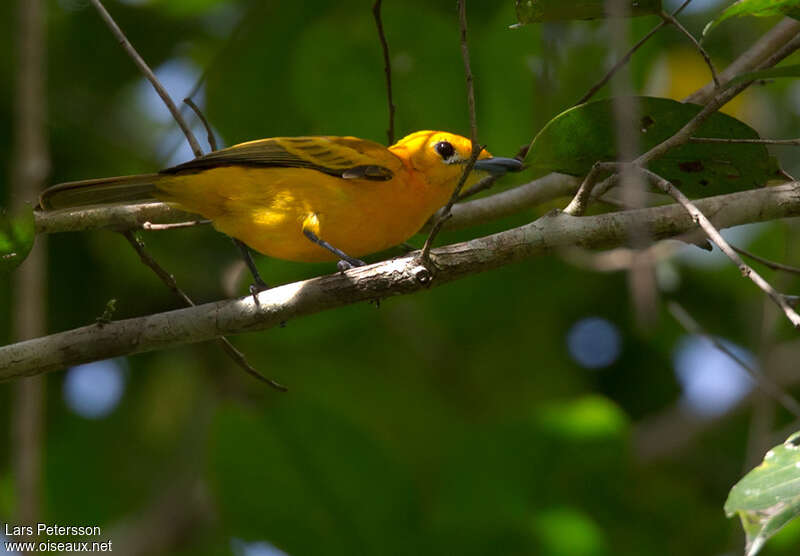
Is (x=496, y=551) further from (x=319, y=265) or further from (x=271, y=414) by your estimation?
(x=319, y=265)

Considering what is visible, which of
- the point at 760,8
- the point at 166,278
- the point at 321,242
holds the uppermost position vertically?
the point at 321,242

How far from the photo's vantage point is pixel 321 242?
4.04 metres

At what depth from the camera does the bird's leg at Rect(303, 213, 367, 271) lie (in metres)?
4.00

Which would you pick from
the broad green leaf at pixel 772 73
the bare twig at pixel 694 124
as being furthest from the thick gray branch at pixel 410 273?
the broad green leaf at pixel 772 73

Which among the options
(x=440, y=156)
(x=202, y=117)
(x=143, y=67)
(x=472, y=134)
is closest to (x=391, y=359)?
(x=440, y=156)

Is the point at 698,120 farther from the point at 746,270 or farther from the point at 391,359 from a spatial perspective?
the point at 391,359

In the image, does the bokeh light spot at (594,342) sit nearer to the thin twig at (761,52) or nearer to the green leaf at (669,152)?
the thin twig at (761,52)

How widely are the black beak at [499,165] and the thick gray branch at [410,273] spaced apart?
1166mm

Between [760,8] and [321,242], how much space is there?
6.53 ft

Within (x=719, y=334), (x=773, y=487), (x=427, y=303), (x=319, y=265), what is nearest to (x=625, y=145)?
(x=773, y=487)

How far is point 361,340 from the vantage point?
602cm

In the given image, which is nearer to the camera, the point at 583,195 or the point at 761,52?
the point at 583,195

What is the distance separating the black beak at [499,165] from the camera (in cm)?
423

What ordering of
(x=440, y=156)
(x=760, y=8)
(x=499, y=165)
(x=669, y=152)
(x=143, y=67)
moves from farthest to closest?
1. (x=440, y=156)
2. (x=499, y=165)
3. (x=143, y=67)
4. (x=669, y=152)
5. (x=760, y=8)
